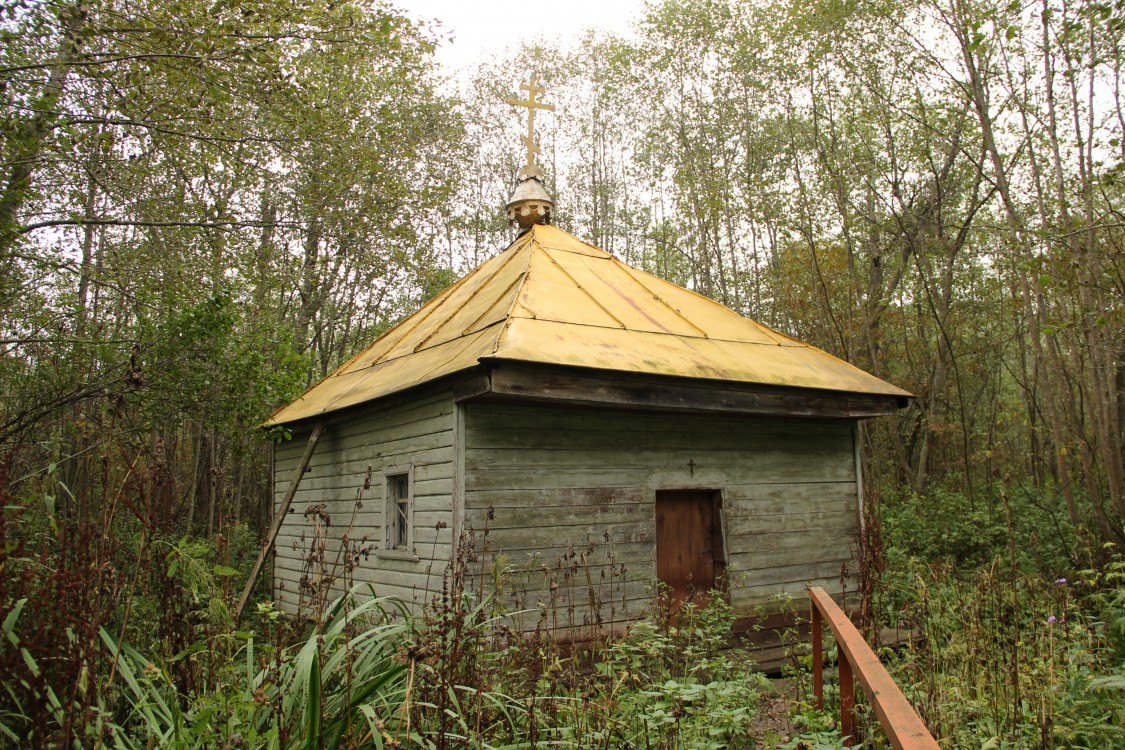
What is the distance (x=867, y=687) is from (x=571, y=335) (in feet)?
16.5

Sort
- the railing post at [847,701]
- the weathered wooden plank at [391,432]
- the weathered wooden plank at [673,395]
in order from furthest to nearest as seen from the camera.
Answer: the weathered wooden plank at [391,432]
the weathered wooden plank at [673,395]
the railing post at [847,701]

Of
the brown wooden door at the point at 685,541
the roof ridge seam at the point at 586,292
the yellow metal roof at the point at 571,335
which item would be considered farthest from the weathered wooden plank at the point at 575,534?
the roof ridge seam at the point at 586,292

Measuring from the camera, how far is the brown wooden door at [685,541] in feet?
27.5

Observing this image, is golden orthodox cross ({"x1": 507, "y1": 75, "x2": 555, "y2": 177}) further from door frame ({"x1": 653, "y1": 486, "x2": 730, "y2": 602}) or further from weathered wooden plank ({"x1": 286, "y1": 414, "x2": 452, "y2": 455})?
door frame ({"x1": 653, "y1": 486, "x2": 730, "y2": 602})

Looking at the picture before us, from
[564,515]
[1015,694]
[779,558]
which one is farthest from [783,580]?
[1015,694]

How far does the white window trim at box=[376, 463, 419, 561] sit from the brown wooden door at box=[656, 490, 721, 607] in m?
2.56

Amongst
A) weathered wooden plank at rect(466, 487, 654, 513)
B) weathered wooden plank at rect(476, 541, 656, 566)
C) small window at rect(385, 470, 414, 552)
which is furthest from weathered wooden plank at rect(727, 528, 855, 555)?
small window at rect(385, 470, 414, 552)

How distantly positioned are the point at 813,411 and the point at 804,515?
1.30 meters

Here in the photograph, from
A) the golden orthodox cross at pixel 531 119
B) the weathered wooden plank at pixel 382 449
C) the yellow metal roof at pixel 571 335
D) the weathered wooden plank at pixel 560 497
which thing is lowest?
the weathered wooden plank at pixel 560 497

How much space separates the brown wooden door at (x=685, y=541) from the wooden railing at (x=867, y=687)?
3.59 meters

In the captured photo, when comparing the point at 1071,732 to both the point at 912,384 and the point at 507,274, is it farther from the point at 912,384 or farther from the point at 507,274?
the point at 912,384

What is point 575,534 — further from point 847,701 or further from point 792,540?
point 847,701

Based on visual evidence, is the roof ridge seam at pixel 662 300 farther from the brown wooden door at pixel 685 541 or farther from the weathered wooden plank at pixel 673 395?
the brown wooden door at pixel 685 541

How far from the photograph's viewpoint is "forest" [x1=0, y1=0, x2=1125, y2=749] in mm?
3453
